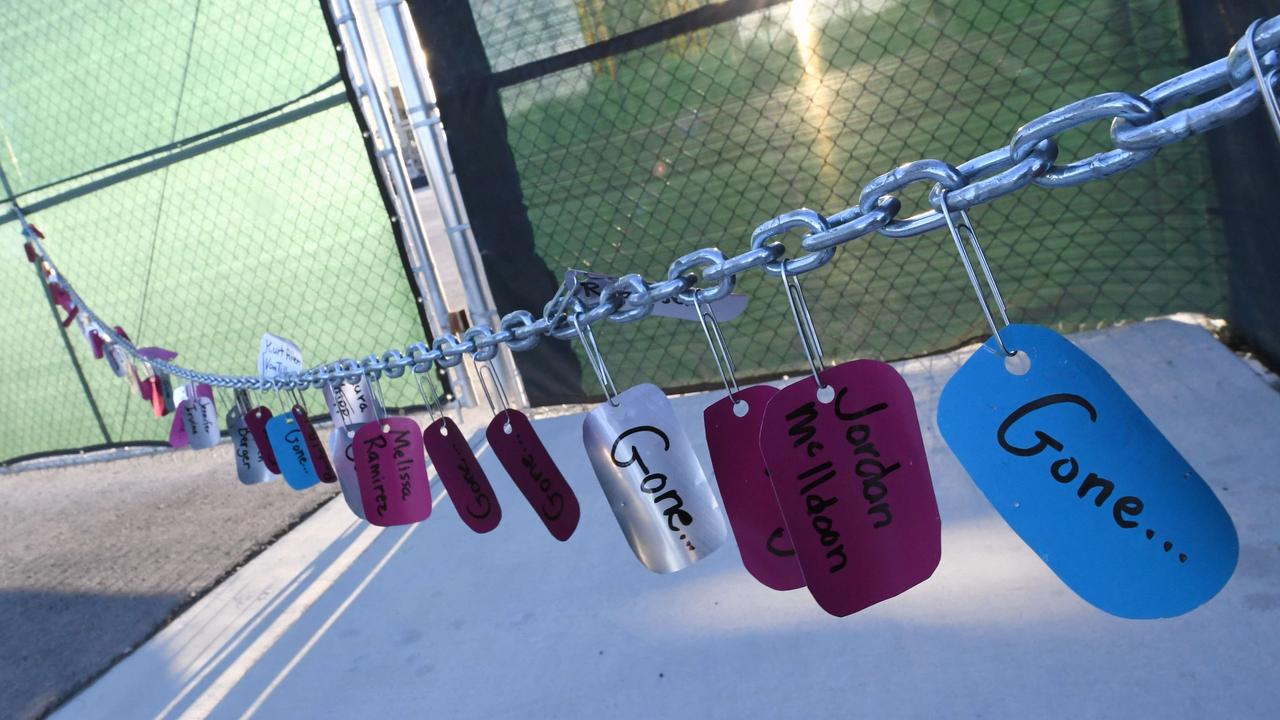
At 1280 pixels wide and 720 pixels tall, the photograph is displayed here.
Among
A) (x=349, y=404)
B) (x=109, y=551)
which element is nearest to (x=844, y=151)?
(x=349, y=404)

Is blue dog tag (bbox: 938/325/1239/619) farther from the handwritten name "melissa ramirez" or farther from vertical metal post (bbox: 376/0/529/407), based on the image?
vertical metal post (bbox: 376/0/529/407)

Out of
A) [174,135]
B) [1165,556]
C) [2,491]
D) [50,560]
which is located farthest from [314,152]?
[1165,556]

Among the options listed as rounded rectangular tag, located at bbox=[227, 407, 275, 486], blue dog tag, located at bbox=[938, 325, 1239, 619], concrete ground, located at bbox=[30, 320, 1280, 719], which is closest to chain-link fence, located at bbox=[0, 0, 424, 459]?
concrete ground, located at bbox=[30, 320, 1280, 719]

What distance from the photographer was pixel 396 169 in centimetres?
321

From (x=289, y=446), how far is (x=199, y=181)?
8.65 feet

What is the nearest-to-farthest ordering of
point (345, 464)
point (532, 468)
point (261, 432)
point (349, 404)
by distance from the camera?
point (532, 468) < point (345, 464) < point (349, 404) < point (261, 432)

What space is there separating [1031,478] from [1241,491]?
4.75 ft

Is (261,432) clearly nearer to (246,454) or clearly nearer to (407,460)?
(246,454)

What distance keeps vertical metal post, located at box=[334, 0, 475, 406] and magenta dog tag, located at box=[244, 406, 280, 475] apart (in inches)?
45.8

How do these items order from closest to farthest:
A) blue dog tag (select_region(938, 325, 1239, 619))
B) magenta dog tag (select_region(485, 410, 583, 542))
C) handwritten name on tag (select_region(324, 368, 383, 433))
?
blue dog tag (select_region(938, 325, 1239, 619)), magenta dog tag (select_region(485, 410, 583, 542)), handwritten name on tag (select_region(324, 368, 383, 433))

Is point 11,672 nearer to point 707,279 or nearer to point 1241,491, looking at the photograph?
point 707,279

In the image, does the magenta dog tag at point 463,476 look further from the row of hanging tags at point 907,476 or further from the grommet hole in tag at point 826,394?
the grommet hole in tag at point 826,394

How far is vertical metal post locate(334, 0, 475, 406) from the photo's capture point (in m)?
3.06

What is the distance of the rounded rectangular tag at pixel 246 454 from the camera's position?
181 cm
